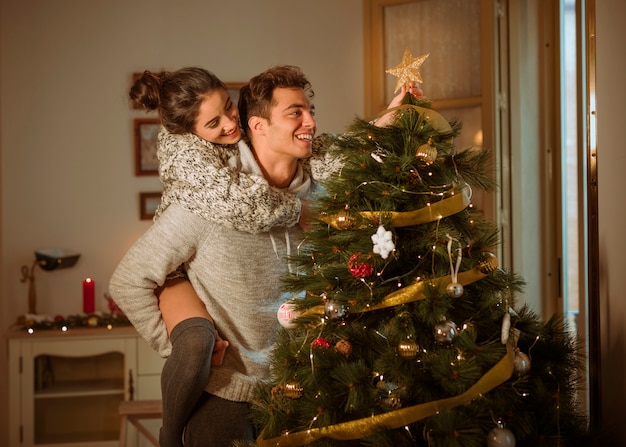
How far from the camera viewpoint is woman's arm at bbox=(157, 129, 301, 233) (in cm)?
175

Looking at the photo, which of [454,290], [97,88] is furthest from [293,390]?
[97,88]

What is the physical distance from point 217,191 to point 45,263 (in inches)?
100

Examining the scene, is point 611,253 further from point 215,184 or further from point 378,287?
point 215,184

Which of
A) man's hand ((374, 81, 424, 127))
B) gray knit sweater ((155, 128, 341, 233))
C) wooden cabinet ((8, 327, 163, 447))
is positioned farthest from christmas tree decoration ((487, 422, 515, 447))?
wooden cabinet ((8, 327, 163, 447))

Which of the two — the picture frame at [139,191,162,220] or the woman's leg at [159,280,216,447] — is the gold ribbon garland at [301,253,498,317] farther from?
the picture frame at [139,191,162,220]

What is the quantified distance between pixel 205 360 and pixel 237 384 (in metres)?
0.14

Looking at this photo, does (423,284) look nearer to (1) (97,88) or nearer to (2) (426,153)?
(2) (426,153)

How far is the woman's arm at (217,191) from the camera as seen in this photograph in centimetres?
175

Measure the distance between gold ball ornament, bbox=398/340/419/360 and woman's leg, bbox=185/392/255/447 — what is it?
2.04ft

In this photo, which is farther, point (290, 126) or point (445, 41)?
point (445, 41)

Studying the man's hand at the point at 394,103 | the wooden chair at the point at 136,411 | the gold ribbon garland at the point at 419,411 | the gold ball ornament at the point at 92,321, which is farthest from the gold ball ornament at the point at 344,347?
the gold ball ornament at the point at 92,321

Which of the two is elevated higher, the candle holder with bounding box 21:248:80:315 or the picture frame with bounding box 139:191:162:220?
the picture frame with bounding box 139:191:162:220

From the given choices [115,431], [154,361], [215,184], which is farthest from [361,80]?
[215,184]

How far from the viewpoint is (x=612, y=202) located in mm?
1636
